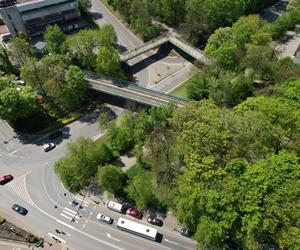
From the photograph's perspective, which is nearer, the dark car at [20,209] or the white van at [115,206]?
the white van at [115,206]

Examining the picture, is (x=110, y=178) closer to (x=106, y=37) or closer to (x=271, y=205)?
(x=271, y=205)

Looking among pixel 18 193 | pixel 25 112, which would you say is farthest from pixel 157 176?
pixel 25 112

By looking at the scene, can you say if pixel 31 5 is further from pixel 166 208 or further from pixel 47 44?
pixel 166 208

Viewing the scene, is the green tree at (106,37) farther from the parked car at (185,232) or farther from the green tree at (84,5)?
the parked car at (185,232)

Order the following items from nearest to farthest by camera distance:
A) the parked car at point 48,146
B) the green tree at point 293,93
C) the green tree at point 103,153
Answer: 1. the green tree at point 293,93
2. the green tree at point 103,153
3. the parked car at point 48,146

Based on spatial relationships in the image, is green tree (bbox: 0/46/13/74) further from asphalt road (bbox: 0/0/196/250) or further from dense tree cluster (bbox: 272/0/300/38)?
dense tree cluster (bbox: 272/0/300/38)

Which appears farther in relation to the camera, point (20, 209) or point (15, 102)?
point (15, 102)

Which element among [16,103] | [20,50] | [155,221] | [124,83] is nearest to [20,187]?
[16,103]

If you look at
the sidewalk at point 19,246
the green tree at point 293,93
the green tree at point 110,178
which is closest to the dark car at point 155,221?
the green tree at point 110,178

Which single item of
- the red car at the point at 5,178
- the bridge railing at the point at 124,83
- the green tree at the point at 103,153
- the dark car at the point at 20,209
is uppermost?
the bridge railing at the point at 124,83
